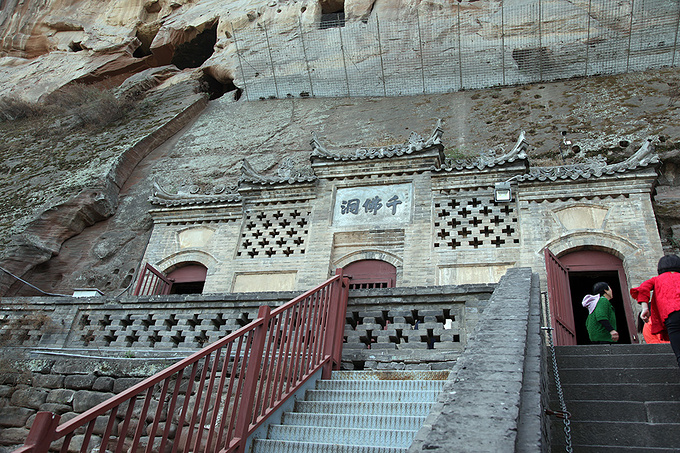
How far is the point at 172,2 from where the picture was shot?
3025 centimetres

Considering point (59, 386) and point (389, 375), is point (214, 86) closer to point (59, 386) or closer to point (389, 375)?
point (59, 386)

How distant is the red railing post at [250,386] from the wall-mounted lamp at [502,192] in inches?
324

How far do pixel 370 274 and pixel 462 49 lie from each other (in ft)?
45.8

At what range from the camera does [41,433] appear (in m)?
2.81

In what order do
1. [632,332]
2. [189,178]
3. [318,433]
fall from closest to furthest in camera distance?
[318,433], [632,332], [189,178]

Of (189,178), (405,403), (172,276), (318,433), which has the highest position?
(189,178)

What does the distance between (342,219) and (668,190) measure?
7.94 meters

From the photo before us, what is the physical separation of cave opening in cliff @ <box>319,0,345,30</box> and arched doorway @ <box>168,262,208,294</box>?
15472mm

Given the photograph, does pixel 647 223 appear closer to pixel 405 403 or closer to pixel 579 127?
pixel 579 127

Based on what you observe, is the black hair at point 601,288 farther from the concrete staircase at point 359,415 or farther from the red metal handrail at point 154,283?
the red metal handrail at point 154,283

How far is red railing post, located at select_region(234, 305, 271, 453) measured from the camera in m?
4.36

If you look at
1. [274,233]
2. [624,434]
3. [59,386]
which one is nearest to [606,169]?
[274,233]

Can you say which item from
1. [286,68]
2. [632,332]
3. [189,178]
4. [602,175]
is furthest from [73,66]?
[632,332]

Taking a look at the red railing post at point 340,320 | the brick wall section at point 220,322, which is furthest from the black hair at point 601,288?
the red railing post at point 340,320
